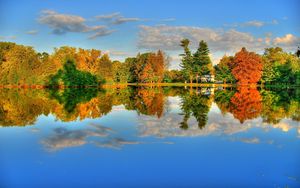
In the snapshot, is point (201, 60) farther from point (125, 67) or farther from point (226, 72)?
point (125, 67)

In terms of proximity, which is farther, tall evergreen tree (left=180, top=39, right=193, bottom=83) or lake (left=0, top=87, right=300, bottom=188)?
tall evergreen tree (left=180, top=39, right=193, bottom=83)

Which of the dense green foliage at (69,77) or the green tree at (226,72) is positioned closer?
the dense green foliage at (69,77)

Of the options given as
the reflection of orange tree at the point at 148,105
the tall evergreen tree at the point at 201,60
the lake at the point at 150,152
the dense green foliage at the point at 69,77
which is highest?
the tall evergreen tree at the point at 201,60

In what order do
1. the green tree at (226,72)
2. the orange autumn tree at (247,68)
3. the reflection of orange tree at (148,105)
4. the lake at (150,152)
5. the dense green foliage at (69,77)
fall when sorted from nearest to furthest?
the lake at (150,152)
the reflection of orange tree at (148,105)
the dense green foliage at (69,77)
the orange autumn tree at (247,68)
the green tree at (226,72)

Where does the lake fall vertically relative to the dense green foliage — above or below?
below

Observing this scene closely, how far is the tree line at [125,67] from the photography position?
69000 mm

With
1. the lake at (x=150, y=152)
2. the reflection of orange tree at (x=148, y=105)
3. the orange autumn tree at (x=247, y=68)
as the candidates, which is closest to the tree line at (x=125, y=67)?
the orange autumn tree at (x=247, y=68)

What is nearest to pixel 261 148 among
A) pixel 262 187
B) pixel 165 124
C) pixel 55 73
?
pixel 262 187

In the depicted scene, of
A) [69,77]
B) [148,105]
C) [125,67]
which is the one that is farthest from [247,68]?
[148,105]

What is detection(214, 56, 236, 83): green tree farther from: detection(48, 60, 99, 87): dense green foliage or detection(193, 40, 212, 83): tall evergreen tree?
detection(48, 60, 99, 87): dense green foliage

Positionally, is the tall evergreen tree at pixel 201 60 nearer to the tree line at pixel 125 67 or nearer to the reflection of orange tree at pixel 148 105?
the tree line at pixel 125 67

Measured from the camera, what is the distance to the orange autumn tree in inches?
2751

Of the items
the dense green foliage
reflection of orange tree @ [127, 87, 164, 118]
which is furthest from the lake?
the dense green foliage

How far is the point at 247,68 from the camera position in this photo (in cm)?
7012
